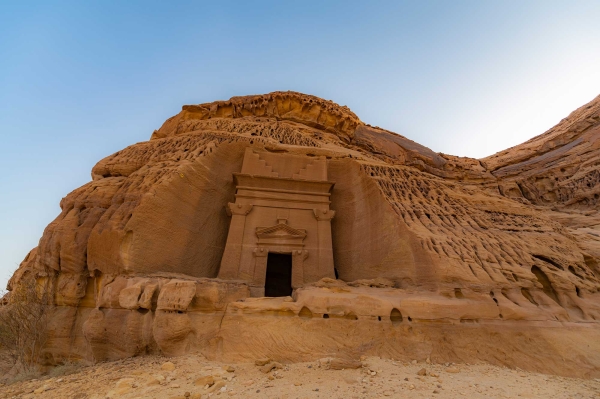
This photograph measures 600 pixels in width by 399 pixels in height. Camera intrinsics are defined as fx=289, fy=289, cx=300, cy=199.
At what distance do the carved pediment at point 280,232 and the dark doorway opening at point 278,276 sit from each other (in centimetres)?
238

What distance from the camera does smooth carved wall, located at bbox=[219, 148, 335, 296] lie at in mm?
9844

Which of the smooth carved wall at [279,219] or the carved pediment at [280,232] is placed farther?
the carved pediment at [280,232]

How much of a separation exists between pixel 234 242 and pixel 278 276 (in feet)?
12.1

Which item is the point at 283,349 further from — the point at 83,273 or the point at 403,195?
the point at 403,195

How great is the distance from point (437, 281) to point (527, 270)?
2561 millimetres

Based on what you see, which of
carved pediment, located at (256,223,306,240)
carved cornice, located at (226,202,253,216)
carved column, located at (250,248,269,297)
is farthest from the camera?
carved cornice, located at (226,202,253,216)

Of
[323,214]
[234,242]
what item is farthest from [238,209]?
[323,214]

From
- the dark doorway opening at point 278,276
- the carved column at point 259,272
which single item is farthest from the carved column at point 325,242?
the dark doorway opening at point 278,276

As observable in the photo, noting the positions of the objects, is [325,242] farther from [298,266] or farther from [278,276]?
[278,276]

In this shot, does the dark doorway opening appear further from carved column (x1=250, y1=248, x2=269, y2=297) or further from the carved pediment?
carved column (x1=250, y1=248, x2=269, y2=297)

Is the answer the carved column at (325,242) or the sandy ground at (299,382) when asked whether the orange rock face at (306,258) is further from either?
the sandy ground at (299,382)

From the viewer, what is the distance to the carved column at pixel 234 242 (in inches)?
374

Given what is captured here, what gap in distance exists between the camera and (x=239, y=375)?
5023 millimetres

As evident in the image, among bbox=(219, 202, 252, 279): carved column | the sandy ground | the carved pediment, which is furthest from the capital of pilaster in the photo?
the sandy ground
